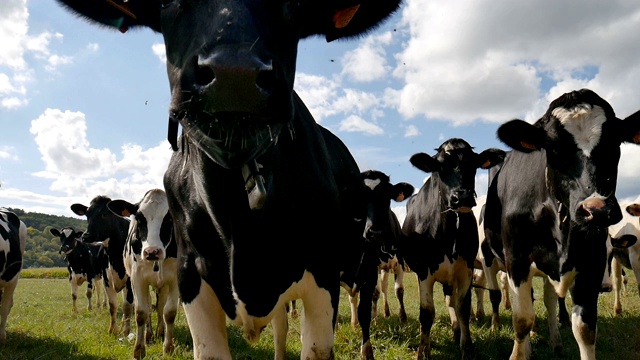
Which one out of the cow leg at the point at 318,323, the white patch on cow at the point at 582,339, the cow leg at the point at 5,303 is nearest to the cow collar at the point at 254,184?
the cow leg at the point at 318,323

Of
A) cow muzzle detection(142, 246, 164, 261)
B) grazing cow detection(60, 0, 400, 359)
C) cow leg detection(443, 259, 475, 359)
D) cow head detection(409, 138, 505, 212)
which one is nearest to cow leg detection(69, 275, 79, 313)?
cow muzzle detection(142, 246, 164, 261)

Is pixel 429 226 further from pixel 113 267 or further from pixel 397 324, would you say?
pixel 113 267

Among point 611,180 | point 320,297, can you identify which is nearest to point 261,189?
point 320,297

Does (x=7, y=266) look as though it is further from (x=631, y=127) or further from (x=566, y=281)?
(x=631, y=127)

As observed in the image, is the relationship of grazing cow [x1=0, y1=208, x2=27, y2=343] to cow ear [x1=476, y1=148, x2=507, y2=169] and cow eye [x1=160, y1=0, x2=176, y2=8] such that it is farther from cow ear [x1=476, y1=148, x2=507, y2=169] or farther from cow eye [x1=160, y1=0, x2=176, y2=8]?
cow eye [x1=160, y1=0, x2=176, y2=8]

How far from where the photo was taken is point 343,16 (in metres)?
2.53

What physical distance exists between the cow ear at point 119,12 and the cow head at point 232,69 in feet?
0.54

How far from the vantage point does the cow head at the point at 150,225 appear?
7.33m

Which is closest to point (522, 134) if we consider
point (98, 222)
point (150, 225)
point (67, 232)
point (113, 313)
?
point (150, 225)

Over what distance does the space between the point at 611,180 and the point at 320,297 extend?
111 inches

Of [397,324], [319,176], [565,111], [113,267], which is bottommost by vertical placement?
[397,324]

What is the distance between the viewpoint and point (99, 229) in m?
10.8

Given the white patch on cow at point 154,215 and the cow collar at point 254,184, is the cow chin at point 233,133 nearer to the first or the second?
the cow collar at point 254,184

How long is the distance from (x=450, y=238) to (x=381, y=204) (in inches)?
44.2
